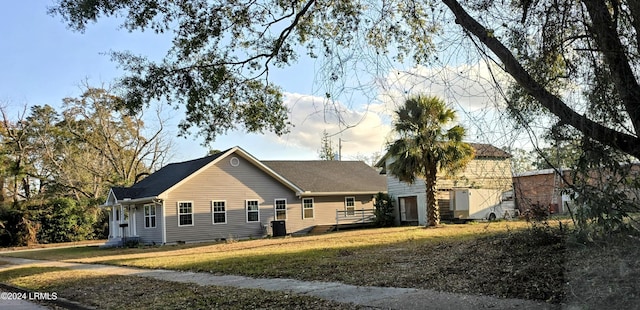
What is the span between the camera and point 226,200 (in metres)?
28.1

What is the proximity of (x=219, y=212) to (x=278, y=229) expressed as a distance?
10.9ft

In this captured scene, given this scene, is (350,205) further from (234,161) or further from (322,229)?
(234,161)

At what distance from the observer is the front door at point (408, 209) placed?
31234 mm

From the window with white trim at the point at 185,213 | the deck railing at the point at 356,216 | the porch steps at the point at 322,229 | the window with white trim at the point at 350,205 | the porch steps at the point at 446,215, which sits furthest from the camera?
the window with white trim at the point at 350,205

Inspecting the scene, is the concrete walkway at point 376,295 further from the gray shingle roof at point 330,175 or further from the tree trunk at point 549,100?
the gray shingle roof at point 330,175

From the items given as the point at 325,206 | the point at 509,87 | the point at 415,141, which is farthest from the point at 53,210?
the point at 509,87

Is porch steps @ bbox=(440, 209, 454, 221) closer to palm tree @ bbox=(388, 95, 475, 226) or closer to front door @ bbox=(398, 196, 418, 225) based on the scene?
front door @ bbox=(398, 196, 418, 225)

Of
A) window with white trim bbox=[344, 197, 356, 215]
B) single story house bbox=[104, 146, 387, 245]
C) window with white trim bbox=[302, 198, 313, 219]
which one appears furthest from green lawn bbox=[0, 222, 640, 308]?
window with white trim bbox=[344, 197, 356, 215]

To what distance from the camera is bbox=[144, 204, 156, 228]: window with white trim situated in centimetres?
2705

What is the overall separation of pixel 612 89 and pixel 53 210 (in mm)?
35814

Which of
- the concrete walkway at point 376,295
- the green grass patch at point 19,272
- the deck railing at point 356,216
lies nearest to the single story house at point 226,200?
the deck railing at point 356,216

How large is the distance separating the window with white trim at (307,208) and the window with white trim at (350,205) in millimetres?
2395

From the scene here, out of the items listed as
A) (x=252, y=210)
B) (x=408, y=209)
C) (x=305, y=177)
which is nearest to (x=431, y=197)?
(x=408, y=209)

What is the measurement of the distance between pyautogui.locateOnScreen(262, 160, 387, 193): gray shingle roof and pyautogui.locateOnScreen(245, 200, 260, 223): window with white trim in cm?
295
